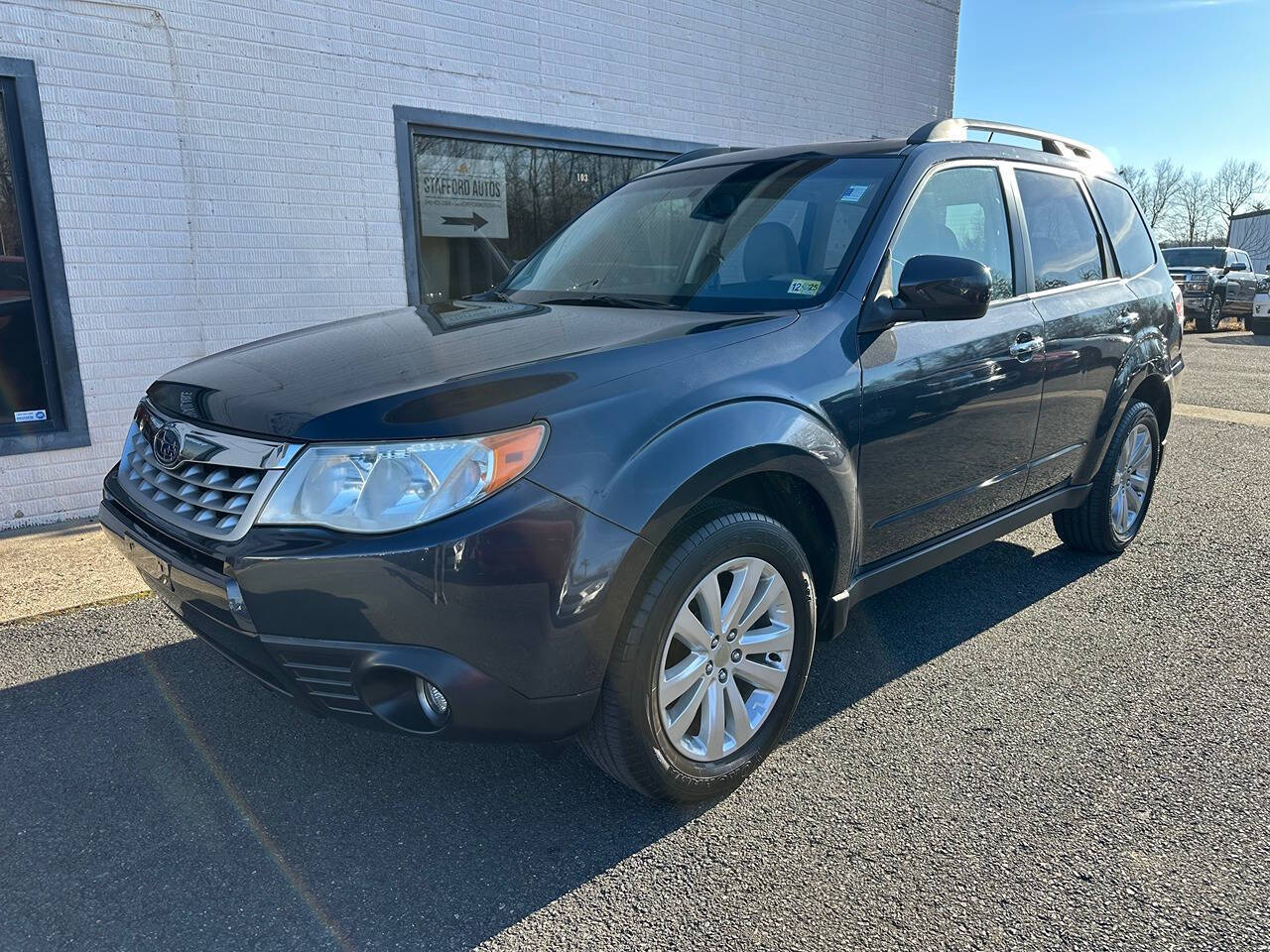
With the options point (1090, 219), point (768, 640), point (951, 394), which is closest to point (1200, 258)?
point (1090, 219)

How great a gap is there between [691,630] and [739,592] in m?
0.19

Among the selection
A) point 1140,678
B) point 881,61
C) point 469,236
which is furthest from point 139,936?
point 881,61

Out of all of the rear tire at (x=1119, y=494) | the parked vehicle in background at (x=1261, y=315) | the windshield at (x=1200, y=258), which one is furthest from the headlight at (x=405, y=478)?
the windshield at (x=1200, y=258)

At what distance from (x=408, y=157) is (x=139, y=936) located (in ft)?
17.8

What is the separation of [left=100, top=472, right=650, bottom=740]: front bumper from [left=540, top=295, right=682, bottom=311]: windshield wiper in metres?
1.10

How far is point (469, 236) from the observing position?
285 inches

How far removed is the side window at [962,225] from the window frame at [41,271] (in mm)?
4672

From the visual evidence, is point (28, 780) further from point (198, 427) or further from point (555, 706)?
point (555, 706)

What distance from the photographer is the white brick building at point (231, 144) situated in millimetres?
5266

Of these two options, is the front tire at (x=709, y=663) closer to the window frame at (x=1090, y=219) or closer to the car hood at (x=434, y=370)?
the car hood at (x=434, y=370)

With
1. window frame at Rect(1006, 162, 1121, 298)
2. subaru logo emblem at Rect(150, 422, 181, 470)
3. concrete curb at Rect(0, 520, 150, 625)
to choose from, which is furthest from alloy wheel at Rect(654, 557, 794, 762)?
concrete curb at Rect(0, 520, 150, 625)

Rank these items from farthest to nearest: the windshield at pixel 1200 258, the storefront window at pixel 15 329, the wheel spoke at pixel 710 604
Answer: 1. the windshield at pixel 1200 258
2. the storefront window at pixel 15 329
3. the wheel spoke at pixel 710 604

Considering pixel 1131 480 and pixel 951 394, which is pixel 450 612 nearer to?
pixel 951 394

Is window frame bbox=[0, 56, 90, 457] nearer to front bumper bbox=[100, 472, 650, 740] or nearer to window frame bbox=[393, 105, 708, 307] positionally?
window frame bbox=[393, 105, 708, 307]
